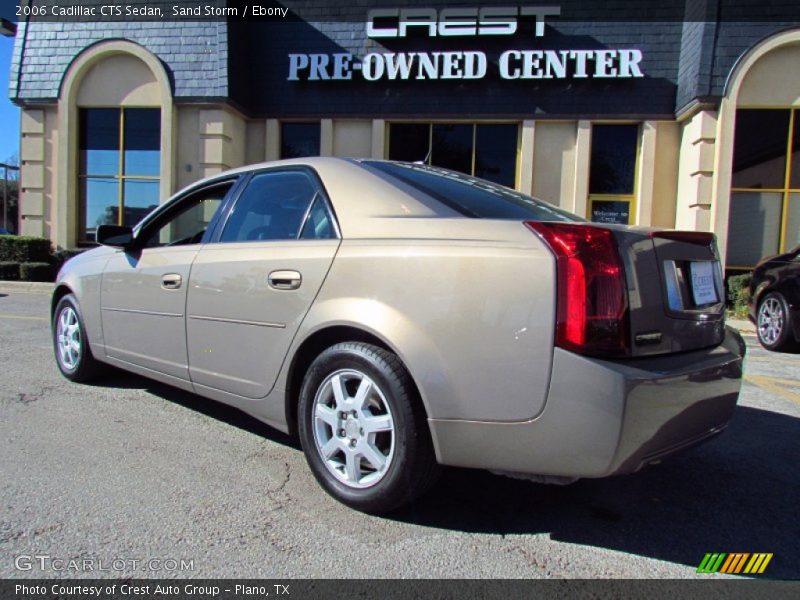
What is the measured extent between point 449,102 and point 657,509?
11.6m

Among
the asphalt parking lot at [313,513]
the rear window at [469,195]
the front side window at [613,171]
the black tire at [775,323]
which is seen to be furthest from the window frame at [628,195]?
the rear window at [469,195]

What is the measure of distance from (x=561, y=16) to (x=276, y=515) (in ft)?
42.2

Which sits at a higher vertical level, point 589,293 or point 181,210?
point 181,210

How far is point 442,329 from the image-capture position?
2281 mm

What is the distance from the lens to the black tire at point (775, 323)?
6824mm

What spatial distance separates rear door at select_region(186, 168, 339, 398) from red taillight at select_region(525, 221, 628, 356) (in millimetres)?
1080

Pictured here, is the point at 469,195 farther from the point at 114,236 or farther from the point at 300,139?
the point at 300,139

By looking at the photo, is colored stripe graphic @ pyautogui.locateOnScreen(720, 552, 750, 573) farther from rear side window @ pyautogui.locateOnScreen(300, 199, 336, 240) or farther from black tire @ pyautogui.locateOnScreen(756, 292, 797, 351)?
black tire @ pyautogui.locateOnScreen(756, 292, 797, 351)

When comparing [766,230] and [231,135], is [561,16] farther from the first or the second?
[231,135]

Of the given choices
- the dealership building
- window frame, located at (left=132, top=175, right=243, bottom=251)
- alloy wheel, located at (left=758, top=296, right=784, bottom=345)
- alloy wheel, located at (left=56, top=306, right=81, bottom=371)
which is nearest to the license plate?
window frame, located at (left=132, top=175, right=243, bottom=251)

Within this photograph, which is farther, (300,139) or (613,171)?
(300,139)

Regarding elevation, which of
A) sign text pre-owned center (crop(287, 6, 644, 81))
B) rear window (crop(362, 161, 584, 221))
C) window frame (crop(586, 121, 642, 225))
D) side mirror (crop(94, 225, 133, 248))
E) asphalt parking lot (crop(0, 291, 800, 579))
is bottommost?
asphalt parking lot (crop(0, 291, 800, 579))

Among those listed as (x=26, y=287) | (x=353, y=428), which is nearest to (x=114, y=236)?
(x=353, y=428)

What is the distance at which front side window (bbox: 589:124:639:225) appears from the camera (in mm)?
13031
